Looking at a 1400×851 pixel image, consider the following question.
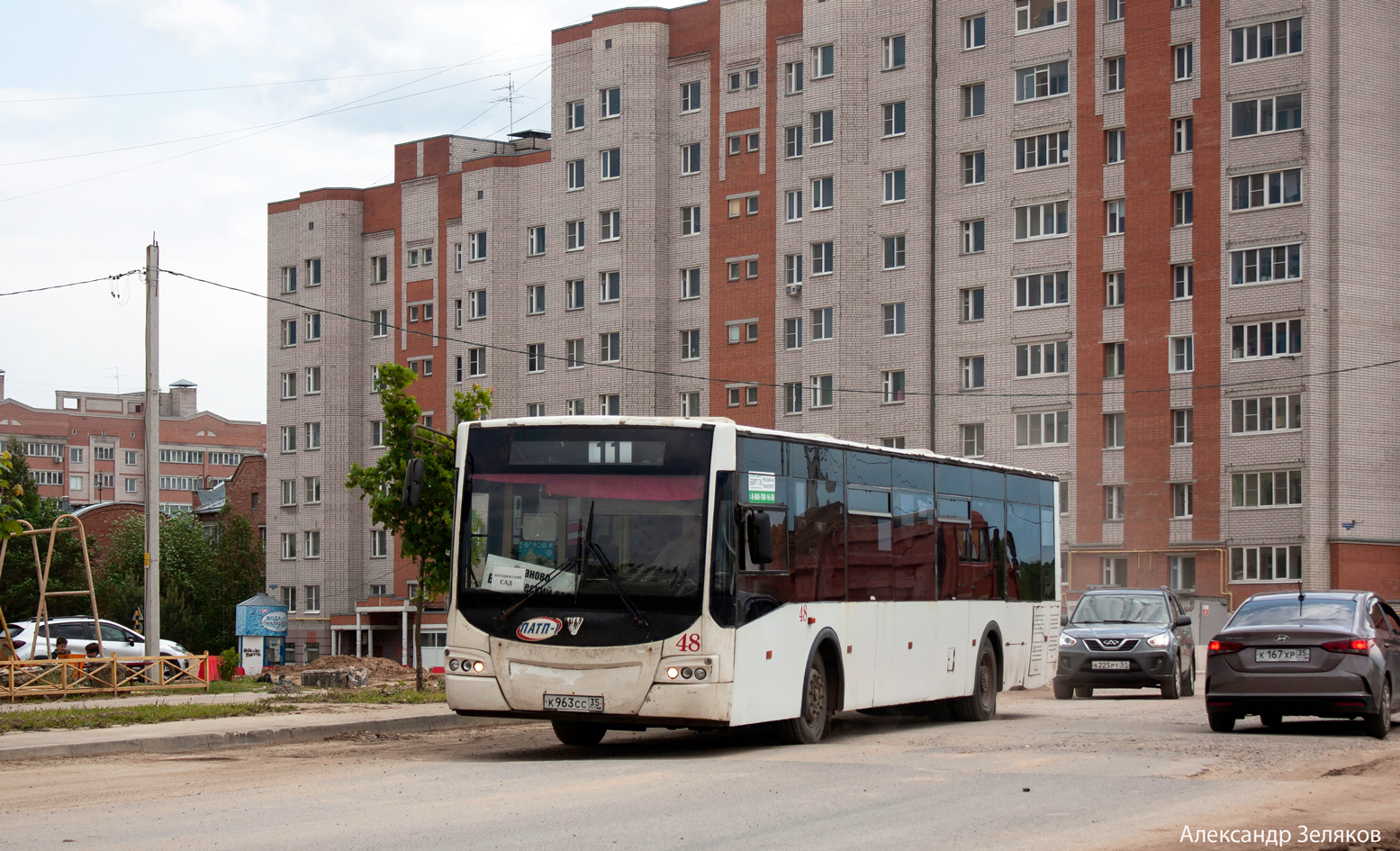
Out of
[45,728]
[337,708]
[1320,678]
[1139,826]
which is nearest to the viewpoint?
[1139,826]

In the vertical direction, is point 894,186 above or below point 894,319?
above

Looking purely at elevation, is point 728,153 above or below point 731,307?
above

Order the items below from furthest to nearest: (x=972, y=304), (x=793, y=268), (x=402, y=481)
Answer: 1. (x=793, y=268)
2. (x=972, y=304)
3. (x=402, y=481)

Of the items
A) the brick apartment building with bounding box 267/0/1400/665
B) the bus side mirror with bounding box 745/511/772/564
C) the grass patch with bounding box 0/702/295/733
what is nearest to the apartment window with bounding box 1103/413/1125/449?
the brick apartment building with bounding box 267/0/1400/665

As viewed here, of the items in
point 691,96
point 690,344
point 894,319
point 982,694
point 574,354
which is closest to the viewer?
point 982,694

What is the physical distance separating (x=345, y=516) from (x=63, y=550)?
1329cm

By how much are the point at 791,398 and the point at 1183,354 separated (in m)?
16.7

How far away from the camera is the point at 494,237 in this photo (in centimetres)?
7856

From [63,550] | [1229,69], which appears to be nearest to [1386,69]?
[1229,69]

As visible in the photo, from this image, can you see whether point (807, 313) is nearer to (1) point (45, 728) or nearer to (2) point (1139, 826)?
(1) point (45, 728)

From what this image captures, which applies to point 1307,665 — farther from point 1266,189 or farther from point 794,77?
point 794,77

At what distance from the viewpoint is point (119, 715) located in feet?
68.2

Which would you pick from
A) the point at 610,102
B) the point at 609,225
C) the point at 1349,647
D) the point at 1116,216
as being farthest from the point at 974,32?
the point at 1349,647

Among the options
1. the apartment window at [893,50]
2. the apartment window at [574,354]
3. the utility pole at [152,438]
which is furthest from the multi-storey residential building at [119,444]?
the utility pole at [152,438]
